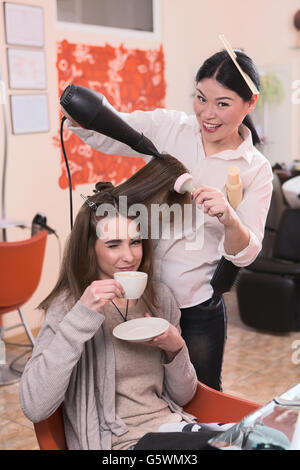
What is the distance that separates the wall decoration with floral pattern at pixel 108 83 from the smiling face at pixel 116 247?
7.64ft

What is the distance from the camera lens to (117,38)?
3.89m

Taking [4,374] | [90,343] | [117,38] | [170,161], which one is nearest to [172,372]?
[90,343]

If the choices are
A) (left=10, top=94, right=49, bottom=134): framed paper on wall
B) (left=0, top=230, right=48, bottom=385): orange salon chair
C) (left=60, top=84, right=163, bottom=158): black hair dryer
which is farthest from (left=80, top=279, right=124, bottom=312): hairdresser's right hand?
(left=10, top=94, right=49, bottom=134): framed paper on wall

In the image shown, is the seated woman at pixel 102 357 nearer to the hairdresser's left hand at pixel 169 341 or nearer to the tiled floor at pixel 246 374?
the hairdresser's left hand at pixel 169 341

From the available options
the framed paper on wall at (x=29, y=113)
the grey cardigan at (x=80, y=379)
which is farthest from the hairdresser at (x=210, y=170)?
the framed paper on wall at (x=29, y=113)

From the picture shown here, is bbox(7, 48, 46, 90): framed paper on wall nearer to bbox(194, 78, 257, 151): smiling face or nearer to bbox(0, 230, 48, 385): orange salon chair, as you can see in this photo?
bbox(0, 230, 48, 385): orange salon chair

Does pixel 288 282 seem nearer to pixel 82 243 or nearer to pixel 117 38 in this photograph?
pixel 117 38

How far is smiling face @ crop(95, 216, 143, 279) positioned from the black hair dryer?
0.19m

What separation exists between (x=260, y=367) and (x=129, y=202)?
1.93 m

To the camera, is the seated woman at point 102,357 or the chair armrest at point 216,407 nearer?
the seated woman at point 102,357

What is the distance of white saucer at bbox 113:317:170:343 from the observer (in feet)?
3.81

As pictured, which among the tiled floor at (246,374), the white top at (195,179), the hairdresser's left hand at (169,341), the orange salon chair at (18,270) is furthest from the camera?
the orange salon chair at (18,270)

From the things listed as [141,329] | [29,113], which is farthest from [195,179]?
[29,113]

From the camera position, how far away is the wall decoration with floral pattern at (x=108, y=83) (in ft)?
11.8
